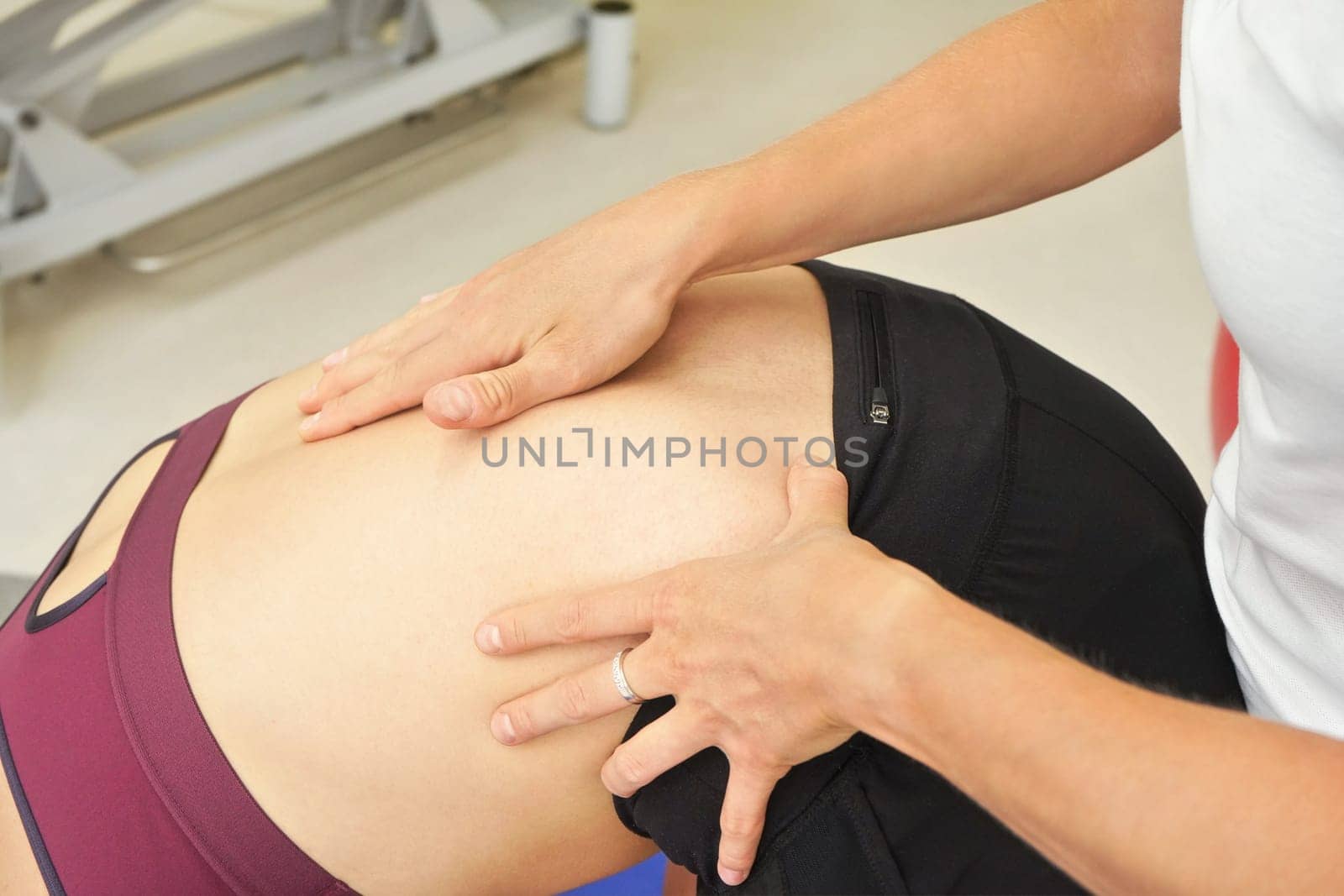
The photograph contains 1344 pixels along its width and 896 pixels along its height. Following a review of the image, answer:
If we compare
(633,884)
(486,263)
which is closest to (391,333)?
(633,884)

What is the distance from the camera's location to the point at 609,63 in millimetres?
2889

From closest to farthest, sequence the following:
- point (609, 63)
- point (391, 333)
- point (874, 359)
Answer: point (874, 359) → point (391, 333) → point (609, 63)

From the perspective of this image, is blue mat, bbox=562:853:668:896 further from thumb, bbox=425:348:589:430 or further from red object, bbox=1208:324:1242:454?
red object, bbox=1208:324:1242:454

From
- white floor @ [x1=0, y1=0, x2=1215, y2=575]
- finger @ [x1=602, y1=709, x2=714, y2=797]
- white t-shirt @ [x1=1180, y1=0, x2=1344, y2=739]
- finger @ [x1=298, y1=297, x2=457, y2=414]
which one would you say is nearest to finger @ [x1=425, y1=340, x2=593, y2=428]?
finger @ [x1=298, y1=297, x2=457, y2=414]

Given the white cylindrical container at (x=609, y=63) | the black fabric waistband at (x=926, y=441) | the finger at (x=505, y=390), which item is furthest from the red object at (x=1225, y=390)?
the white cylindrical container at (x=609, y=63)

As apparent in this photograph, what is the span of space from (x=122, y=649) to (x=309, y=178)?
83.2 inches

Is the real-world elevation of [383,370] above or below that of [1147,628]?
above

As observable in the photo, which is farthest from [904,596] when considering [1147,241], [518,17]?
[518,17]

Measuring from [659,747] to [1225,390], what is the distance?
3.64 ft

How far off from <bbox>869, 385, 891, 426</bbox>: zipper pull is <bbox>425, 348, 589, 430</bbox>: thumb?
0.21 metres

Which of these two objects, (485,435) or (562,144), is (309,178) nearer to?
(562,144)

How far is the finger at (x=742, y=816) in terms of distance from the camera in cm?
73

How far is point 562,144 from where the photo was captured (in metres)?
2.91

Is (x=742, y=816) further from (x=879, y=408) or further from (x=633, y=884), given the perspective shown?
(x=633, y=884)
